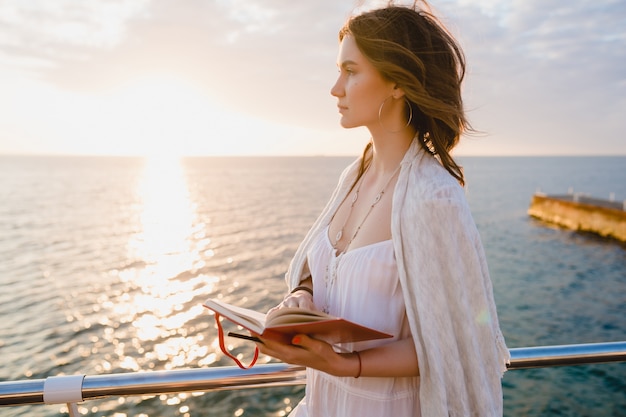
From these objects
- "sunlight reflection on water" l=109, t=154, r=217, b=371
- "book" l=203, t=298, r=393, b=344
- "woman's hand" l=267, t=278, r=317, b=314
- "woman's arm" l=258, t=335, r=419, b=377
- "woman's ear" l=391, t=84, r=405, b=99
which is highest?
"woman's ear" l=391, t=84, r=405, b=99

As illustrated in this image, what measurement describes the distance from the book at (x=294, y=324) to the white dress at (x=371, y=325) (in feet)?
Answer: 1.07

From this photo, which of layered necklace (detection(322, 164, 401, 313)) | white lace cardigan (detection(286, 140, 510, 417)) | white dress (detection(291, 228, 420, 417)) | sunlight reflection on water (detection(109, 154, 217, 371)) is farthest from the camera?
sunlight reflection on water (detection(109, 154, 217, 371))

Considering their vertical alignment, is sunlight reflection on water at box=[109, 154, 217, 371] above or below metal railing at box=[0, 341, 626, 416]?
below

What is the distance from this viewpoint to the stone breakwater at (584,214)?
33250 mm

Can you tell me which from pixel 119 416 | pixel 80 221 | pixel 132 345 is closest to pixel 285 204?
pixel 80 221

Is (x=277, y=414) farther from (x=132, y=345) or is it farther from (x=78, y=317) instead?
(x=78, y=317)

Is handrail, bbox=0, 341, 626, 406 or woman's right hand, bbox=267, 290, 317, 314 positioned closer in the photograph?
handrail, bbox=0, 341, 626, 406

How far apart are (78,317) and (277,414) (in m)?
10.8

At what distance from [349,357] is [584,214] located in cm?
4190

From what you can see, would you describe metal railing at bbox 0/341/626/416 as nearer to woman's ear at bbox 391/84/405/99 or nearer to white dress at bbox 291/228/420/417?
white dress at bbox 291/228/420/417

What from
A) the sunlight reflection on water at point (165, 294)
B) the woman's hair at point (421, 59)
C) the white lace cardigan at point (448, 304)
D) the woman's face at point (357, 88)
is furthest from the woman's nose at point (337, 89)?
the sunlight reflection on water at point (165, 294)

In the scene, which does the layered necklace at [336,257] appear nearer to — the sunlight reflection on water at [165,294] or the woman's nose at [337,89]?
the woman's nose at [337,89]

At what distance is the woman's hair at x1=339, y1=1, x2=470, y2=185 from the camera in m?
1.83

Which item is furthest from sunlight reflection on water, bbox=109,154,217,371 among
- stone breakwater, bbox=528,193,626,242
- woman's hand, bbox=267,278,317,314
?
stone breakwater, bbox=528,193,626,242
